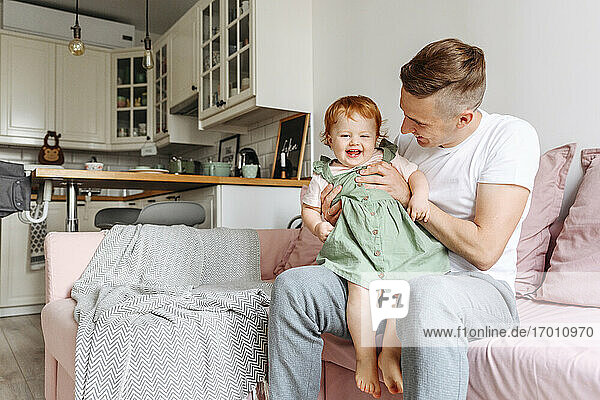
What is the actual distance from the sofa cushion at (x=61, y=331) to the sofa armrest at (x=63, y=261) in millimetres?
44

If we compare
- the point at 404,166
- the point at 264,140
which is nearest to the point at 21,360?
the point at 264,140

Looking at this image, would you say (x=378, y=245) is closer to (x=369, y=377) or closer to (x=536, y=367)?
(x=369, y=377)

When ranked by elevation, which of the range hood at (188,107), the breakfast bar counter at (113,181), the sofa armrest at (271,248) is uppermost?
the range hood at (188,107)

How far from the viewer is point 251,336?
1.43m

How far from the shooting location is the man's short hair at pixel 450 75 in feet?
3.82

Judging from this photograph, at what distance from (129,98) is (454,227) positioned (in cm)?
432

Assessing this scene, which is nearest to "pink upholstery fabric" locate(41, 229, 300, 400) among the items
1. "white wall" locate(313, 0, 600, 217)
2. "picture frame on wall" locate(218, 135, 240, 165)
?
"white wall" locate(313, 0, 600, 217)

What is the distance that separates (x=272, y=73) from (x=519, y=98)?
1571 mm

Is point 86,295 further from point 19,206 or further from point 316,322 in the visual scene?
point 316,322

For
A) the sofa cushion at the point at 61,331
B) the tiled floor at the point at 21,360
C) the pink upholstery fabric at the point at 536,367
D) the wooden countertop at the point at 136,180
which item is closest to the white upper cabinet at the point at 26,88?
the tiled floor at the point at 21,360

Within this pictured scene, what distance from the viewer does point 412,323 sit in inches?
40.3

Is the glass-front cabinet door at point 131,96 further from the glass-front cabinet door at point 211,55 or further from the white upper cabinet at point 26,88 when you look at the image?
the glass-front cabinet door at point 211,55

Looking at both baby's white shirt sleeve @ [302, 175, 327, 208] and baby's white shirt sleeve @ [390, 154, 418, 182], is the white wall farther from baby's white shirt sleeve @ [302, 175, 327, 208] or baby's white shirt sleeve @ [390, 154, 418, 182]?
baby's white shirt sleeve @ [302, 175, 327, 208]

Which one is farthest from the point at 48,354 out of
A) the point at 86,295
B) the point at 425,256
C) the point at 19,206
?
the point at 425,256
